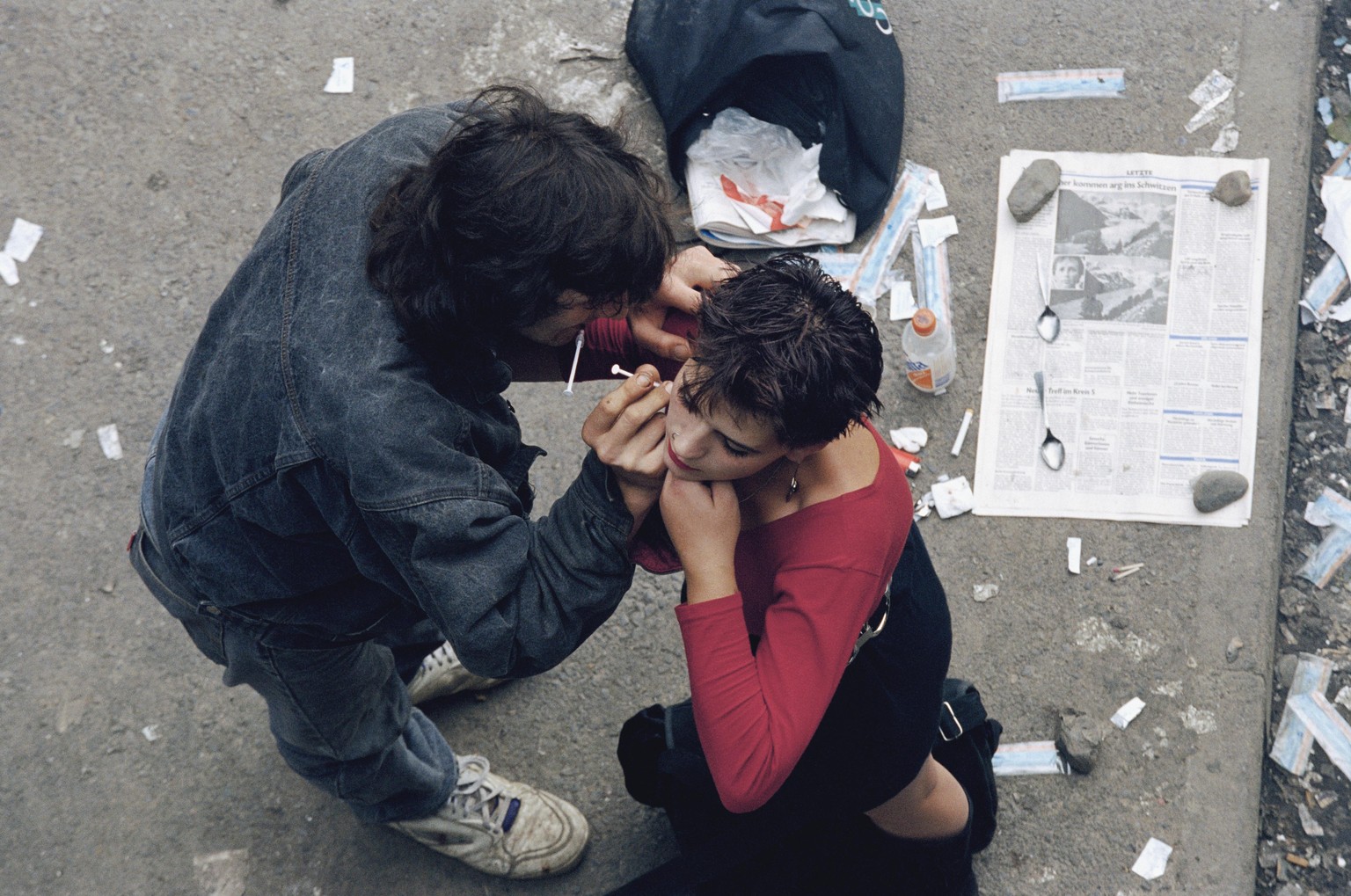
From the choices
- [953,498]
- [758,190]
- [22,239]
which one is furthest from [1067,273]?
[22,239]

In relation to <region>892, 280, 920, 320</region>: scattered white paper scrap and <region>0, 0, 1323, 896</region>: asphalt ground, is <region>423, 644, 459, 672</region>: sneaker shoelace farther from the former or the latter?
<region>892, 280, 920, 320</region>: scattered white paper scrap

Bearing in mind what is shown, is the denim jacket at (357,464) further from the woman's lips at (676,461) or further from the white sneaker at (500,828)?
the white sneaker at (500,828)

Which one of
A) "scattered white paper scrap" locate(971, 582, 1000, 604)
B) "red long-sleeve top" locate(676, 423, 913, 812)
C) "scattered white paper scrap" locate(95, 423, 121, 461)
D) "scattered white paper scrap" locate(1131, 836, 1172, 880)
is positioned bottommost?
"scattered white paper scrap" locate(1131, 836, 1172, 880)

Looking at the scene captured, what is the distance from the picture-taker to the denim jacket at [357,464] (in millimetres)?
1399

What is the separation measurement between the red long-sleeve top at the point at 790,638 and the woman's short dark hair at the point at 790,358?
173mm

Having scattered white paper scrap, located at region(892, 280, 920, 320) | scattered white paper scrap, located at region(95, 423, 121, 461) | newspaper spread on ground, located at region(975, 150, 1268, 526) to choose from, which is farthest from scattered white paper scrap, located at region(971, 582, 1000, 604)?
scattered white paper scrap, located at region(95, 423, 121, 461)

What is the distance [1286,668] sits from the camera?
2711mm

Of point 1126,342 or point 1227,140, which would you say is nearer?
point 1126,342

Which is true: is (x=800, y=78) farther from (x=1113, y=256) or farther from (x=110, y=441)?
(x=110, y=441)

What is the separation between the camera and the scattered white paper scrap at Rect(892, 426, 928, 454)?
2.91 metres

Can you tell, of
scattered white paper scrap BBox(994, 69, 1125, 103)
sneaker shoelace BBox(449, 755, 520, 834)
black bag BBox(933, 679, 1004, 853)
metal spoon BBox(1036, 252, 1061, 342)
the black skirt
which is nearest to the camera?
the black skirt

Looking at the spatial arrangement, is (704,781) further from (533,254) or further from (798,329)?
(533,254)

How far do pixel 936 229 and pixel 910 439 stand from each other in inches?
26.5

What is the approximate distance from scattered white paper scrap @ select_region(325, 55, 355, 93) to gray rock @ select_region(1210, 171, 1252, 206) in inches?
105
